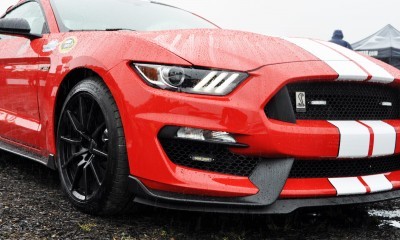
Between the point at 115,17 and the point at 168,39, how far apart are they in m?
1.07

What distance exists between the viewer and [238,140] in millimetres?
2080

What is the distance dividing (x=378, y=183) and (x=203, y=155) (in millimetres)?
891

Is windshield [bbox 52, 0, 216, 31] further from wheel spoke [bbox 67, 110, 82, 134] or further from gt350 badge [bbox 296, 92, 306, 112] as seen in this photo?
gt350 badge [bbox 296, 92, 306, 112]

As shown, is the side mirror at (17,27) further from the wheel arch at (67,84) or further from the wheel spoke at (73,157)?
the wheel spoke at (73,157)

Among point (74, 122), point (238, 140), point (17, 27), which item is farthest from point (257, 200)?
point (17, 27)

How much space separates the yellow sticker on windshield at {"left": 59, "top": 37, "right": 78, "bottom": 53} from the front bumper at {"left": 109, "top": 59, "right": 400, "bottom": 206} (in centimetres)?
70

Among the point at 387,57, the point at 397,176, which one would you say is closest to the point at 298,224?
the point at 397,176

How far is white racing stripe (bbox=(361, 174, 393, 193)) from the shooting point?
2.31m

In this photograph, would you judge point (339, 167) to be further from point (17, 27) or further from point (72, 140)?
point (17, 27)

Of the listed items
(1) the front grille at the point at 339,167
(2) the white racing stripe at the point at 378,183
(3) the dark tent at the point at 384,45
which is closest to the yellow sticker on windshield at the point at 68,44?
(1) the front grille at the point at 339,167

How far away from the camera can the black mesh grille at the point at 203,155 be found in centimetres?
211

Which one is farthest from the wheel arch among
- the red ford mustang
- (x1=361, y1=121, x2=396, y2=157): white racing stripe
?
(x1=361, y1=121, x2=396, y2=157): white racing stripe

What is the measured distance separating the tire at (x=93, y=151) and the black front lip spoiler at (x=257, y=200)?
6.8 inches

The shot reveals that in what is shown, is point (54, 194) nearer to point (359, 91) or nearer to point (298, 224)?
point (298, 224)
